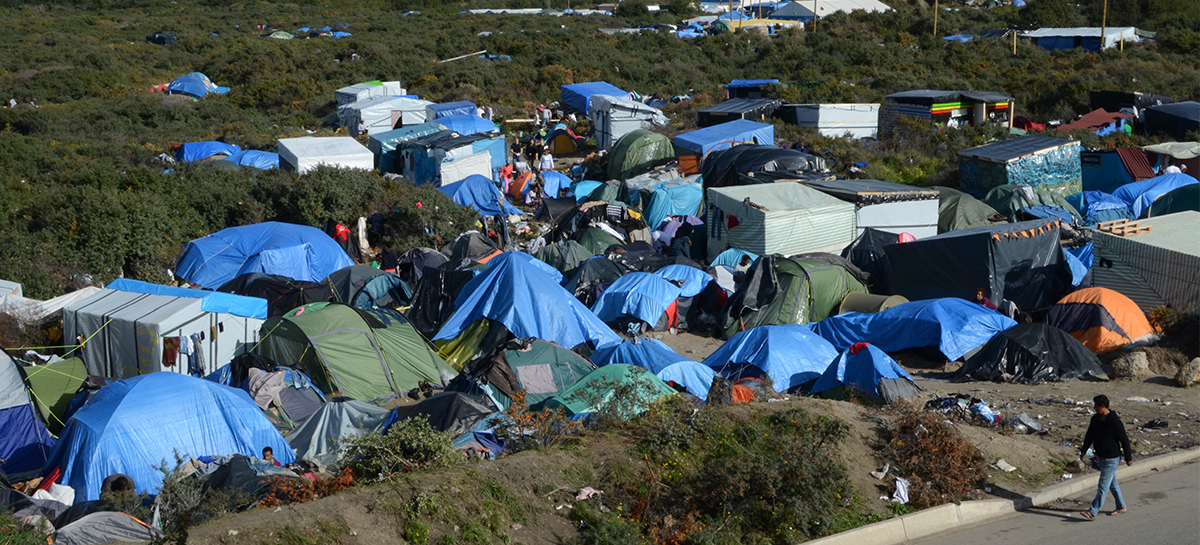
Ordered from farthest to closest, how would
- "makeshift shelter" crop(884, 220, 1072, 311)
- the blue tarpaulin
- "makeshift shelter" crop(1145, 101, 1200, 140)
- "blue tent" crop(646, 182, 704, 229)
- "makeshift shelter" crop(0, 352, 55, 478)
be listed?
"makeshift shelter" crop(1145, 101, 1200, 140), "blue tent" crop(646, 182, 704, 229), "makeshift shelter" crop(884, 220, 1072, 311), the blue tarpaulin, "makeshift shelter" crop(0, 352, 55, 478)

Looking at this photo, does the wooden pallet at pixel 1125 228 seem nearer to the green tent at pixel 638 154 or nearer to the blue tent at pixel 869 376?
the blue tent at pixel 869 376

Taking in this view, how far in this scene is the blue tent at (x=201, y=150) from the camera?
27109 millimetres

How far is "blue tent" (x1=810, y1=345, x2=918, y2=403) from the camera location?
11.3 meters

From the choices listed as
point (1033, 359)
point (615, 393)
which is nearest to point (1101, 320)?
point (1033, 359)

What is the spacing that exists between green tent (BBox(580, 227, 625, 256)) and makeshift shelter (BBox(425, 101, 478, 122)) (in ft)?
40.4

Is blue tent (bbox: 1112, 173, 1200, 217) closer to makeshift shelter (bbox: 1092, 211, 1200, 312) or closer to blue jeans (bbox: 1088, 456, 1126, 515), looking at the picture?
makeshift shelter (bbox: 1092, 211, 1200, 312)

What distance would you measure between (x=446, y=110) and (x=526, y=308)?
Answer: 735 inches

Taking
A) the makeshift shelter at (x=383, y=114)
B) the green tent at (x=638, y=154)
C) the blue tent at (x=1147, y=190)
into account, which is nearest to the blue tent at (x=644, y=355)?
the green tent at (x=638, y=154)

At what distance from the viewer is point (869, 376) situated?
11.8 meters

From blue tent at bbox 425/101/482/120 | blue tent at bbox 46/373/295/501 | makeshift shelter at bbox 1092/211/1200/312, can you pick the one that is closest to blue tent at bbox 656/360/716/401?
blue tent at bbox 46/373/295/501

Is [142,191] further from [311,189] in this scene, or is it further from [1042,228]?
[1042,228]

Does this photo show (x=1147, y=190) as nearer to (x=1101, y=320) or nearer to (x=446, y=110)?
(x=1101, y=320)

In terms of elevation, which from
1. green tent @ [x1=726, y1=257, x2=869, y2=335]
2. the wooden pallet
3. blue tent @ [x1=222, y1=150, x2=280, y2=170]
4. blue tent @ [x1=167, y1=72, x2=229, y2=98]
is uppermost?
blue tent @ [x1=167, y1=72, x2=229, y2=98]

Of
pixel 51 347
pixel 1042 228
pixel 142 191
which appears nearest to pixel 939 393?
pixel 1042 228
